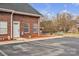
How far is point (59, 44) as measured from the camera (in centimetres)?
1136

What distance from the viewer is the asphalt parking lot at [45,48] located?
9.51 meters

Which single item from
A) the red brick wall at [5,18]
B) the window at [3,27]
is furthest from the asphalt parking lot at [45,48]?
the window at [3,27]

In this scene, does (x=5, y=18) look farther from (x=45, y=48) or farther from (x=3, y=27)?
(x=45, y=48)

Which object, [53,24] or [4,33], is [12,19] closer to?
[4,33]

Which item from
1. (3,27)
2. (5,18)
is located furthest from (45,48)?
(5,18)

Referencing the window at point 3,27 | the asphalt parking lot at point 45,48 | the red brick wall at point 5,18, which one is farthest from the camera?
the window at point 3,27

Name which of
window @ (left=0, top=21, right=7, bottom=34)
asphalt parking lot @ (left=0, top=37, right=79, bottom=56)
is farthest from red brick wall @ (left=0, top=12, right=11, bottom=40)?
asphalt parking lot @ (left=0, top=37, right=79, bottom=56)

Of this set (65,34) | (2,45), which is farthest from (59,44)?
(2,45)

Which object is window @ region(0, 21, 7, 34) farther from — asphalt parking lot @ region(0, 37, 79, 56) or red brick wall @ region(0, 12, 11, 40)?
asphalt parking lot @ region(0, 37, 79, 56)

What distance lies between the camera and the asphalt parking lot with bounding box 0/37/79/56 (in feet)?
31.2

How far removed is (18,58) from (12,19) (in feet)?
14.8

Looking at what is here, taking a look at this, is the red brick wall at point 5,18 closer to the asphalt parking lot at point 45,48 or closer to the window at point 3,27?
the window at point 3,27

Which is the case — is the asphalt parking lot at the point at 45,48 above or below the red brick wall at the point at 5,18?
below

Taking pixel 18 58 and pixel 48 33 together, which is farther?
pixel 48 33
